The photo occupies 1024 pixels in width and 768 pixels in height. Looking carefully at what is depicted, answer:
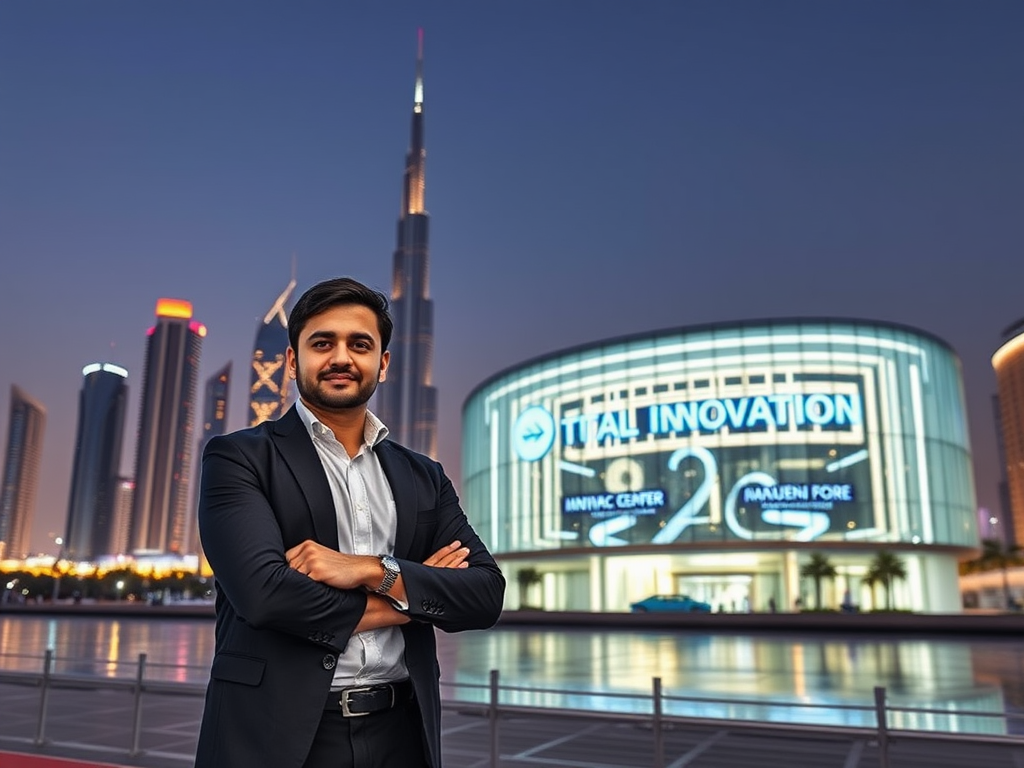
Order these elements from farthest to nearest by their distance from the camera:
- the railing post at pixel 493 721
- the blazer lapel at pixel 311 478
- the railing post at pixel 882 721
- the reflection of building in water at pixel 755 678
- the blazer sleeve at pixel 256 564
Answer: the reflection of building in water at pixel 755 678
the railing post at pixel 493 721
the railing post at pixel 882 721
the blazer lapel at pixel 311 478
the blazer sleeve at pixel 256 564

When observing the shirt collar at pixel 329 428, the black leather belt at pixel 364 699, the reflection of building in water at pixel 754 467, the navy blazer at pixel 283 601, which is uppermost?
the reflection of building in water at pixel 754 467

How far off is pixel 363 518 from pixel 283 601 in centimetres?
42

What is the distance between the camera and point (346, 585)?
2.40m

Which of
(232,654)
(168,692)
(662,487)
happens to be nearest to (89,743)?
(168,692)

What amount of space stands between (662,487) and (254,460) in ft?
171

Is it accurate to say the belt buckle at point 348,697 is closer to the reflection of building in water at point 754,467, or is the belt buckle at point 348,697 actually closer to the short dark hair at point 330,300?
the short dark hair at point 330,300

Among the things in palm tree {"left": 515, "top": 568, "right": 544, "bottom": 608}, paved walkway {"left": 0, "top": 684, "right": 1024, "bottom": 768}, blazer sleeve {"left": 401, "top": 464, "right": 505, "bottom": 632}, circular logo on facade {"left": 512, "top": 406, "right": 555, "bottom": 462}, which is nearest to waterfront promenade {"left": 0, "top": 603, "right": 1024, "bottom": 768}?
paved walkway {"left": 0, "top": 684, "right": 1024, "bottom": 768}

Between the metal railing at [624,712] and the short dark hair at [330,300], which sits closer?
the short dark hair at [330,300]

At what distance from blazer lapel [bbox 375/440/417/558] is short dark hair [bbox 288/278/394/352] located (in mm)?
373

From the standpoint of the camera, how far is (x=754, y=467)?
51125 millimetres

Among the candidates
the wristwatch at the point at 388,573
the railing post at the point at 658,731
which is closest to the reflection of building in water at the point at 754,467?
the railing post at the point at 658,731

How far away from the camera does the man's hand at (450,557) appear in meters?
2.79

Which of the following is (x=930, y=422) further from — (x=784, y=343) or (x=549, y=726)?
(x=549, y=726)

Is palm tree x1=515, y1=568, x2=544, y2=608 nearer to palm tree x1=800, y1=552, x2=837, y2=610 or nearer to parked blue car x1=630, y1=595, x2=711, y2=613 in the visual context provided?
parked blue car x1=630, y1=595, x2=711, y2=613
